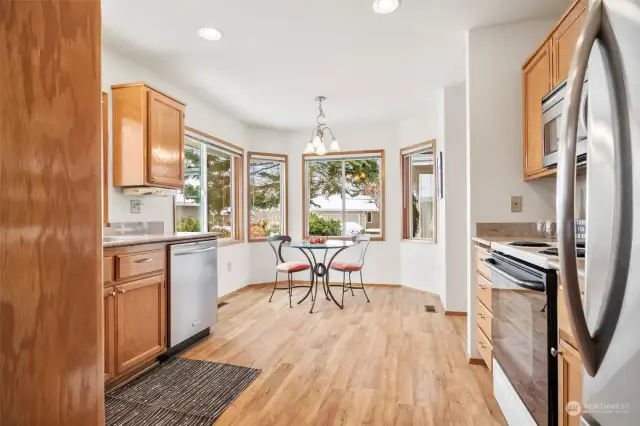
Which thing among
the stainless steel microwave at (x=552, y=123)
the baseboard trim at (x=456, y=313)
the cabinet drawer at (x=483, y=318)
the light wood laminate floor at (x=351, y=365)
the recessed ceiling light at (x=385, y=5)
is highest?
the recessed ceiling light at (x=385, y=5)

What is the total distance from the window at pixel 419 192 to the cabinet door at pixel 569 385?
3.42m

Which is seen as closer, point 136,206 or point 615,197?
point 615,197

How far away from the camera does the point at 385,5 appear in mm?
2258

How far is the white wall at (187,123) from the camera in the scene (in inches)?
113

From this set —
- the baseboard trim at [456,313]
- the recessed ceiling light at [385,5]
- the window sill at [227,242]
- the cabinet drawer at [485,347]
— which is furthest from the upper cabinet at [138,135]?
the baseboard trim at [456,313]

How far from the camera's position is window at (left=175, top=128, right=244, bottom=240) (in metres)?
4.12

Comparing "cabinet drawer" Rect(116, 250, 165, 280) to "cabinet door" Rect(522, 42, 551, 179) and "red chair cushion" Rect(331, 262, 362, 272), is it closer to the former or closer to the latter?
"red chair cushion" Rect(331, 262, 362, 272)

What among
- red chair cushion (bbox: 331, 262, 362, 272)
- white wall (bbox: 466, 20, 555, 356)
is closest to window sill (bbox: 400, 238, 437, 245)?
red chair cushion (bbox: 331, 262, 362, 272)

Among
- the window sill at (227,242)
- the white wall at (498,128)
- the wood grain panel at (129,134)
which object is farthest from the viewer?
the window sill at (227,242)

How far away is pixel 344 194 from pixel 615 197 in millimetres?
4971

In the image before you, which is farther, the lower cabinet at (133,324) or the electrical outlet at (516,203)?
the electrical outlet at (516,203)

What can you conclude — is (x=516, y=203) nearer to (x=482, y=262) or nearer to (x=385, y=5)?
(x=482, y=262)

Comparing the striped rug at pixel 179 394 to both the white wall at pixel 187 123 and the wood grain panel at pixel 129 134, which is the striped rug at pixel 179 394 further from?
the wood grain panel at pixel 129 134

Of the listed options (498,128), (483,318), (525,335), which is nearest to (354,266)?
(483,318)
